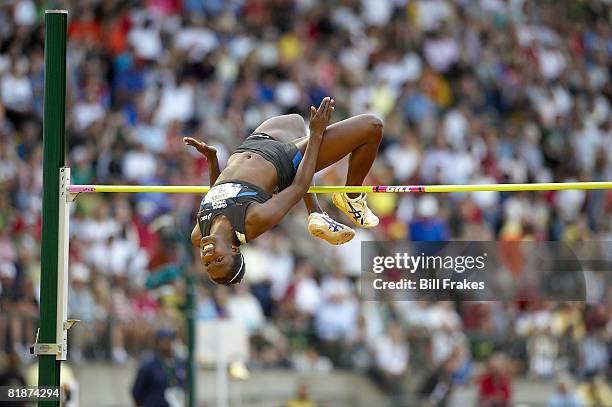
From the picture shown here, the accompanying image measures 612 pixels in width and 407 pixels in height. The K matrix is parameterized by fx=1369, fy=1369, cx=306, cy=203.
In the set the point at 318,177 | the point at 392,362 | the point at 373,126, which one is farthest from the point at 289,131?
the point at 318,177

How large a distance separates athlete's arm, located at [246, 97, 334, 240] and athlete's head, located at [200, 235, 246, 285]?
153mm

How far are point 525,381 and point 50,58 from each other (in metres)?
6.57

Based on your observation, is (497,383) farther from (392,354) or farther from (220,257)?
(220,257)

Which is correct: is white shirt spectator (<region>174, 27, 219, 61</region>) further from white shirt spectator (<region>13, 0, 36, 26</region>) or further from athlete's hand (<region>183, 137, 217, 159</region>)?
athlete's hand (<region>183, 137, 217, 159</region>)

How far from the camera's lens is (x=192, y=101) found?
15922mm

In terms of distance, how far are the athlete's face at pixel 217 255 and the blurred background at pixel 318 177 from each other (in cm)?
233

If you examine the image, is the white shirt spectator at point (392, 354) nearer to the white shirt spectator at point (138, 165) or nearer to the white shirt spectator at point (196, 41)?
the white shirt spectator at point (138, 165)

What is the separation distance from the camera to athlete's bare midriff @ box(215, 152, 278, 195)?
8.52 meters

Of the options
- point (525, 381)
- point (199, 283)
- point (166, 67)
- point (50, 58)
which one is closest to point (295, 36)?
point (166, 67)

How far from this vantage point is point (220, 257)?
8234 millimetres

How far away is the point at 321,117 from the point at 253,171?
1.80 feet

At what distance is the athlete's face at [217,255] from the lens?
324 inches

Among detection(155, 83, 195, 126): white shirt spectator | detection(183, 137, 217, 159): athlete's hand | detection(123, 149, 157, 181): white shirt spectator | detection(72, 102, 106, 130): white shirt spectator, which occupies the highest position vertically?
detection(155, 83, 195, 126): white shirt spectator

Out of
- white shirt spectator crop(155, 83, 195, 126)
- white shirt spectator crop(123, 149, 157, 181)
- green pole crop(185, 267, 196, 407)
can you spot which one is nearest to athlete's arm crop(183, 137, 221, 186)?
green pole crop(185, 267, 196, 407)
